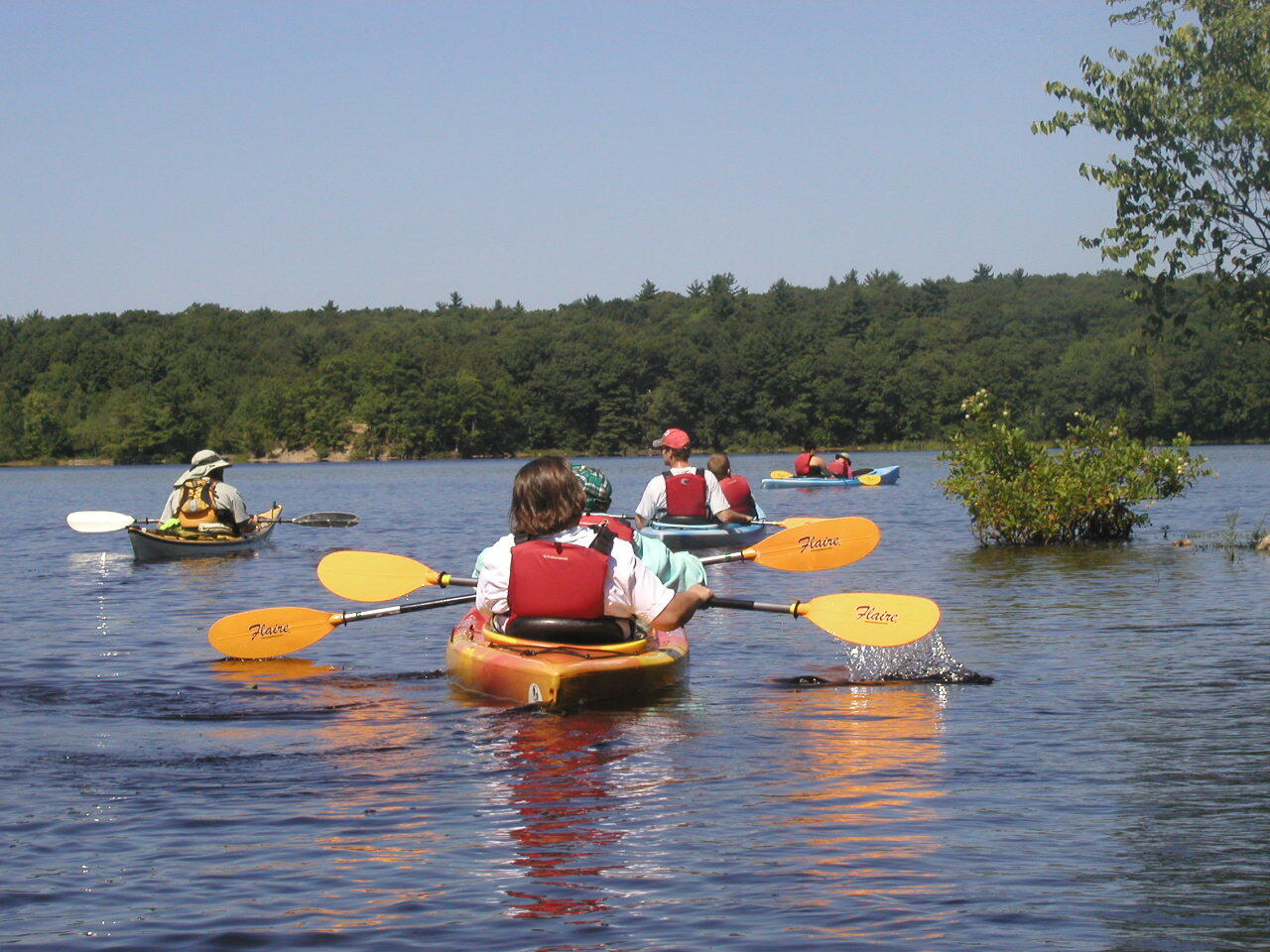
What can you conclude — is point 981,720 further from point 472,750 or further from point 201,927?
point 201,927

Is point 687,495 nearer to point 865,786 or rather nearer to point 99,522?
point 99,522

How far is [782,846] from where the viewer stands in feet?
17.7

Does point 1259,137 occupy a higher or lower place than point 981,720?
higher

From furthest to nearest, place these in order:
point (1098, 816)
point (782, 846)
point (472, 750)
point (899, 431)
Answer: point (899, 431), point (472, 750), point (1098, 816), point (782, 846)

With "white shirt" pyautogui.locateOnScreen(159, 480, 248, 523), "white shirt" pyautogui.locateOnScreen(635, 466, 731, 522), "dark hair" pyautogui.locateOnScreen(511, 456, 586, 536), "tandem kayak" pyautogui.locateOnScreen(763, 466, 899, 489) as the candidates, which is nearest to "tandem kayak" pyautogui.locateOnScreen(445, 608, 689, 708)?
"dark hair" pyautogui.locateOnScreen(511, 456, 586, 536)

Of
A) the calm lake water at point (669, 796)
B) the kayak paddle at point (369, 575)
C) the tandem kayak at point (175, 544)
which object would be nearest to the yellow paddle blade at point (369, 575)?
the kayak paddle at point (369, 575)

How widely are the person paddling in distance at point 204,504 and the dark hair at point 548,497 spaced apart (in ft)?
39.9

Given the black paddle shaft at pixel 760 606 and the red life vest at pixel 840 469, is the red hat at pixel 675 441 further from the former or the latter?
the red life vest at pixel 840 469

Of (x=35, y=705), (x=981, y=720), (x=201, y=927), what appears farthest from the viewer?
(x=35, y=705)

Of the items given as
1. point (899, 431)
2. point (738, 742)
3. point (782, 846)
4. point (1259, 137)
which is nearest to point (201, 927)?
point (782, 846)

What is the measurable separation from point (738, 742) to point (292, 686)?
3396mm

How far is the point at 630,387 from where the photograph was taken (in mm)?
105000

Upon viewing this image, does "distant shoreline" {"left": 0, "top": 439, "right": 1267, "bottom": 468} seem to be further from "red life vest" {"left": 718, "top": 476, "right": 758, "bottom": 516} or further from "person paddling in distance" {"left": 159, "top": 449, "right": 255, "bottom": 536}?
"red life vest" {"left": 718, "top": 476, "right": 758, "bottom": 516}

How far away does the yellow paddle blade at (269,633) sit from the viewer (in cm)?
1011
